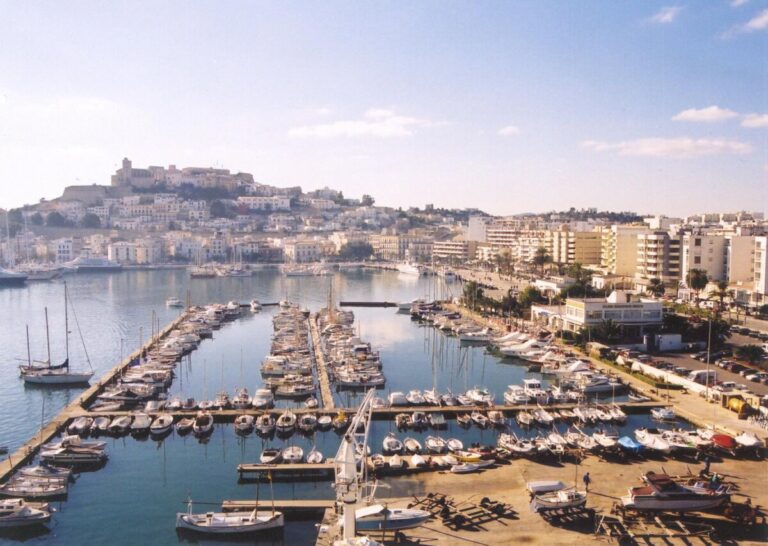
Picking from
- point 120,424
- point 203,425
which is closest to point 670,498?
point 203,425

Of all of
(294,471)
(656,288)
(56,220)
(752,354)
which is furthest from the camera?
(56,220)

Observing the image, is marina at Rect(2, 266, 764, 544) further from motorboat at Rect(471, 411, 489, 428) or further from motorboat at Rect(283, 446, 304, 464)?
motorboat at Rect(283, 446, 304, 464)

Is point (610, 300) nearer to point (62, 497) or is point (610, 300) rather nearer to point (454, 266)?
point (62, 497)

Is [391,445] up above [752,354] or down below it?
below

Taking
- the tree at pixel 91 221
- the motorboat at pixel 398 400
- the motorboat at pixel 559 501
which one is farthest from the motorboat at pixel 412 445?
the tree at pixel 91 221

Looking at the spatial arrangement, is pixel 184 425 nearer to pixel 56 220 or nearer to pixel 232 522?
pixel 232 522

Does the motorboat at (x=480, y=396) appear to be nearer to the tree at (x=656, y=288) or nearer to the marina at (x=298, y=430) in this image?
the marina at (x=298, y=430)
